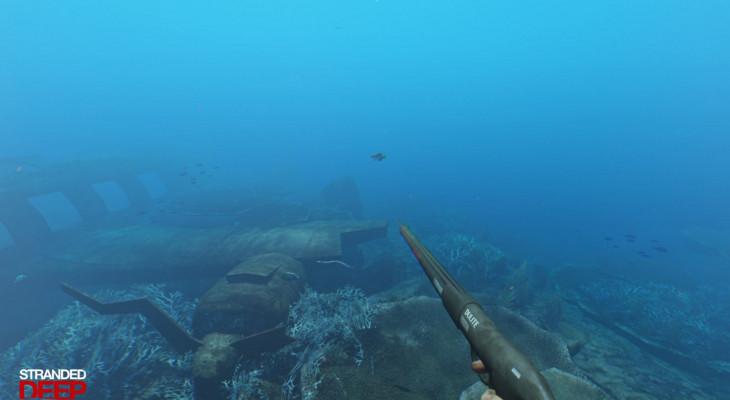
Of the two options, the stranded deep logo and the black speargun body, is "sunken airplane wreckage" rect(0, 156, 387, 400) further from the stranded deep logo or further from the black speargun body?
the black speargun body

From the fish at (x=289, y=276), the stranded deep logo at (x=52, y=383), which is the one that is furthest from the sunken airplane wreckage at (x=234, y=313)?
the stranded deep logo at (x=52, y=383)

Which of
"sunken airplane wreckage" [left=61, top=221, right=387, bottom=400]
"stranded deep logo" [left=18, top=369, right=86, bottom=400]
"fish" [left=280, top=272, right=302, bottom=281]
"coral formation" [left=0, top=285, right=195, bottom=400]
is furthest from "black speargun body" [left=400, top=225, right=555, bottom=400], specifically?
"stranded deep logo" [left=18, top=369, right=86, bottom=400]

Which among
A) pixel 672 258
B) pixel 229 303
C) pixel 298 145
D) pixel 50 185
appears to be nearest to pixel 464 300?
pixel 229 303

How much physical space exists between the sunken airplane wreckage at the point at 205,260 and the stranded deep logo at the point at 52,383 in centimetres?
152

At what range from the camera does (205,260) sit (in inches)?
378

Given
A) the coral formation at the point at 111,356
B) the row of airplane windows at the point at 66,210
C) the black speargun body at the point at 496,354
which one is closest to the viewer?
the black speargun body at the point at 496,354

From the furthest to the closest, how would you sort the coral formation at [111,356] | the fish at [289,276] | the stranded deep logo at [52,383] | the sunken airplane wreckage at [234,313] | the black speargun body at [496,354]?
the fish at [289,276] < the stranded deep logo at [52,383] < the coral formation at [111,356] < the sunken airplane wreckage at [234,313] < the black speargun body at [496,354]

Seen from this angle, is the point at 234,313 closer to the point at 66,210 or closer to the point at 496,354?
the point at 496,354

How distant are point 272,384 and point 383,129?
613ft

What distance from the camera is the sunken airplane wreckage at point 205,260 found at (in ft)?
19.2

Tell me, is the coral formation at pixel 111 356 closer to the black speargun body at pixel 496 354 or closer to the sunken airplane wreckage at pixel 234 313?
the sunken airplane wreckage at pixel 234 313

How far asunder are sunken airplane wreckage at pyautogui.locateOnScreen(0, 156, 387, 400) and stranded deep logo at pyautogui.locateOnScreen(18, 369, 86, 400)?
152 centimetres

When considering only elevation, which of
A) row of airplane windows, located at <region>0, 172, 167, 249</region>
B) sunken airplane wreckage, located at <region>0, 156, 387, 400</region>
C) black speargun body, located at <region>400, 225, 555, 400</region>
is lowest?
row of airplane windows, located at <region>0, 172, 167, 249</region>

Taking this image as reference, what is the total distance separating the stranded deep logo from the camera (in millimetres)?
5898
